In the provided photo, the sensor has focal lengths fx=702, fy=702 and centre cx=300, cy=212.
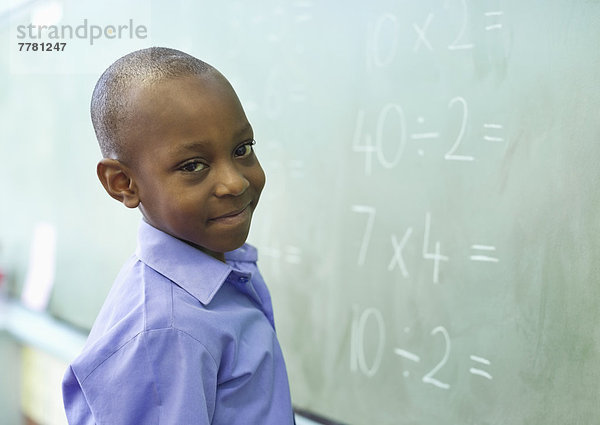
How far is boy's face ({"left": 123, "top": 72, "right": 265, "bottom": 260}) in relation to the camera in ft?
2.55

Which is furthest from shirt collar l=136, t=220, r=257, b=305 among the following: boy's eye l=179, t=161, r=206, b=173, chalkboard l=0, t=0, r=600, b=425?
chalkboard l=0, t=0, r=600, b=425

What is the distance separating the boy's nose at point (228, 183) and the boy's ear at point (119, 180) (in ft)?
0.37

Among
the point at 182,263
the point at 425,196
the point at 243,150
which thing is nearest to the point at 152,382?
the point at 182,263

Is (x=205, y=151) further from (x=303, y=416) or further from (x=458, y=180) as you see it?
(x=303, y=416)

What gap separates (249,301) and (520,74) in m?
0.49

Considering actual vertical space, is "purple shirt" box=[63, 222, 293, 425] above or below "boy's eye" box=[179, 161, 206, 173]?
below

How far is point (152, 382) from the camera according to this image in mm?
734

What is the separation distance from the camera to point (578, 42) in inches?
35.7

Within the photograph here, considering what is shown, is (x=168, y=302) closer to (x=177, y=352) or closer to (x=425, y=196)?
(x=177, y=352)

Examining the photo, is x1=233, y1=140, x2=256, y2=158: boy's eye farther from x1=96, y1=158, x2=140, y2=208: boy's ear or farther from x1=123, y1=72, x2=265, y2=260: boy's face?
x1=96, y1=158, x2=140, y2=208: boy's ear

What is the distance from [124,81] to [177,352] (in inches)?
12.2

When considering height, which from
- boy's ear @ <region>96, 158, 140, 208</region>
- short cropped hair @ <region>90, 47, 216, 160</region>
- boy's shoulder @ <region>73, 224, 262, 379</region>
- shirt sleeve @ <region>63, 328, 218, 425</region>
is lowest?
shirt sleeve @ <region>63, 328, 218, 425</region>

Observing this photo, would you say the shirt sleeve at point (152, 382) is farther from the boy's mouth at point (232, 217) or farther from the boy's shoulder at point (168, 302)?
the boy's mouth at point (232, 217)

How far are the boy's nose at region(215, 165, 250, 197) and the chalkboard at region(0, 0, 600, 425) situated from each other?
0.42m
